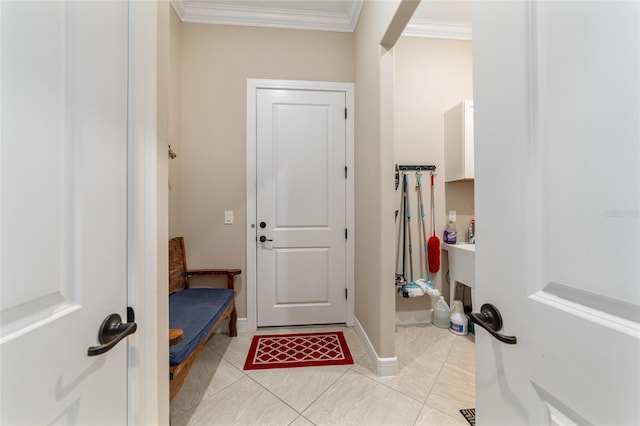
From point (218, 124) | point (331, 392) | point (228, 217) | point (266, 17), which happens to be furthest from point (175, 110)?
point (331, 392)

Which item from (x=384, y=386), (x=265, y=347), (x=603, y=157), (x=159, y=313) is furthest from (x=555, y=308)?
(x=265, y=347)

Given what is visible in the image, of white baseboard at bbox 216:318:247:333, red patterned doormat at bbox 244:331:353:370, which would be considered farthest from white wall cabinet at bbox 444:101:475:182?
white baseboard at bbox 216:318:247:333

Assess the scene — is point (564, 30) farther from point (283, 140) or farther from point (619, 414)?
point (283, 140)

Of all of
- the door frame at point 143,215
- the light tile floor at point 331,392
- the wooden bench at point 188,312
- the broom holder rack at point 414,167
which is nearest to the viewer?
the door frame at point 143,215

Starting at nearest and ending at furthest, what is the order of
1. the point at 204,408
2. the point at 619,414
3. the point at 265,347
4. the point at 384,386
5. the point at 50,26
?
1. the point at 619,414
2. the point at 50,26
3. the point at 204,408
4. the point at 384,386
5. the point at 265,347

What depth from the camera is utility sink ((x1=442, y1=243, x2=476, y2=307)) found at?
7.25ft

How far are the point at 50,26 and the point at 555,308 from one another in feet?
3.66

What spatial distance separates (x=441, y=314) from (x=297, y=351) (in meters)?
1.47

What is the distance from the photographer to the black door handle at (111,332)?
22.3 inches

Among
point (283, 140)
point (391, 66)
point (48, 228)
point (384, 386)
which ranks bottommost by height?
point (384, 386)

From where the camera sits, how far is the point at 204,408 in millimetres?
1455

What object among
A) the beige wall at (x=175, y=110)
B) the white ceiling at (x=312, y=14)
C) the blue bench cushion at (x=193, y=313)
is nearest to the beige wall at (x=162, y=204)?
the blue bench cushion at (x=193, y=313)

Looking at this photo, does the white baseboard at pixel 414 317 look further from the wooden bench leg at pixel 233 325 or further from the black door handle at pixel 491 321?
the black door handle at pixel 491 321

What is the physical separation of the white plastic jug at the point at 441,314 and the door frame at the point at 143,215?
2.41 meters
